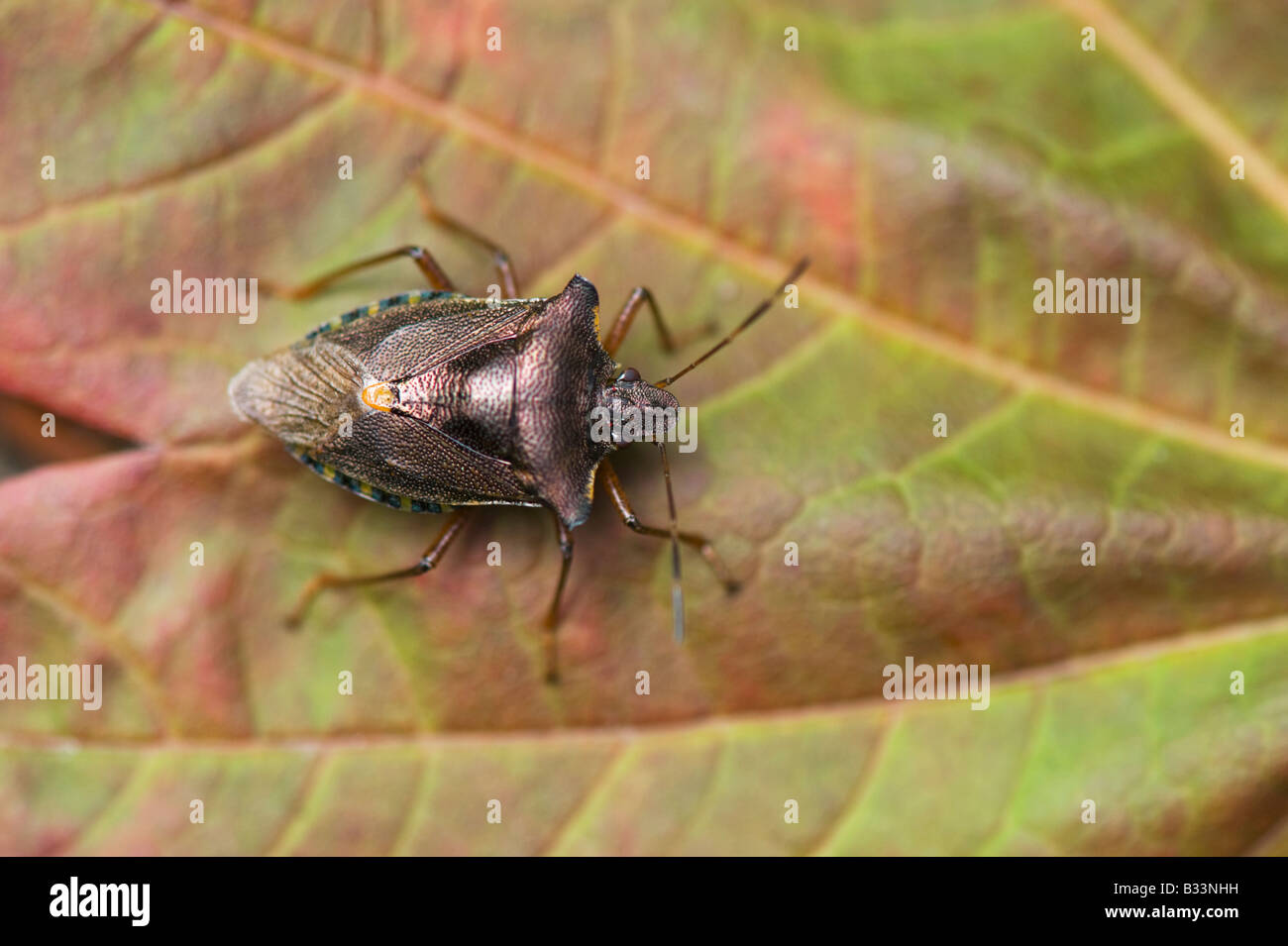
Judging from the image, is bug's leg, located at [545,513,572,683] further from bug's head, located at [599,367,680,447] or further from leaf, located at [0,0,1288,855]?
bug's head, located at [599,367,680,447]

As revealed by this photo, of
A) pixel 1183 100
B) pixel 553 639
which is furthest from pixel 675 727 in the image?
pixel 1183 100

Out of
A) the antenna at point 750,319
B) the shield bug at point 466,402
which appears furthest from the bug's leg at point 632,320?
the antenna at point 750,319

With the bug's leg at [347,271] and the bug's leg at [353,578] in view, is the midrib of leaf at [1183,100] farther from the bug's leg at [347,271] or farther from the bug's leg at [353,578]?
the bug's leg at [353,578]

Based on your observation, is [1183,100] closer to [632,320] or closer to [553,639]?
[632,320]

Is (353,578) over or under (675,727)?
over

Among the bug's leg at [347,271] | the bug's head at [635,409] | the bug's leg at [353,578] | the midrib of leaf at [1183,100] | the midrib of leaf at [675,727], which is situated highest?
the midrib of leaf at [1183,100]

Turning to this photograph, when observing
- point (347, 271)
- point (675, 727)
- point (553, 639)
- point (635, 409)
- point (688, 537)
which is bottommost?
point (675, 727)

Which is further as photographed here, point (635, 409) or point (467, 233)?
point (467, 233)
